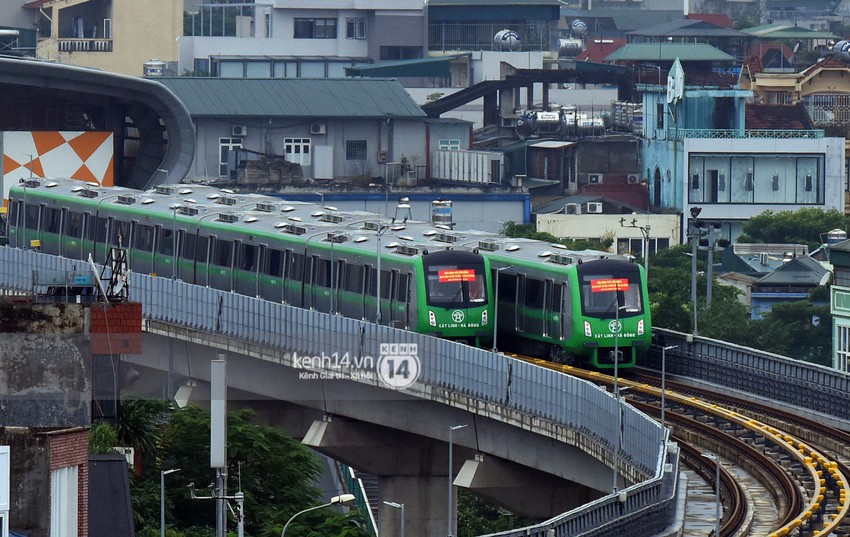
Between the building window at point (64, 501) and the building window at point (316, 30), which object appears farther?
the building window at point (316, 30)

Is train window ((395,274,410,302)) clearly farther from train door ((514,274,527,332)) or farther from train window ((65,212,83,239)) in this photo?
train window ((65,212,83,239))

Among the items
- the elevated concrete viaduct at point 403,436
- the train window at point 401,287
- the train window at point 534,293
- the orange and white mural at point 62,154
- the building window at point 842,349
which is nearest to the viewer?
the elevated concrete viaduct at point 403,436

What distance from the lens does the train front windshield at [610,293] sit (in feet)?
200

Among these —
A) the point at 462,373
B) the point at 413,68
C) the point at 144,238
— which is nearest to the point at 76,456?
the point at 462,373

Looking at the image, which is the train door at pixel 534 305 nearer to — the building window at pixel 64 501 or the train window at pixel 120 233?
the train window at pixel 120 233

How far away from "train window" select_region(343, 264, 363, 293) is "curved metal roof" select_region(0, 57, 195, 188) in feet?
107

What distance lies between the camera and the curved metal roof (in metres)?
95.6

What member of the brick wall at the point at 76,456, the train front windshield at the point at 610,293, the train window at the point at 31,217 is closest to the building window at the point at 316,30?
the train window at the point at 31,217

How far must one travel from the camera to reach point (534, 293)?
6269 cm

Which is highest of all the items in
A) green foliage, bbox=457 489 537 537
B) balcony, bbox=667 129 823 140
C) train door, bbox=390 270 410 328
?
balcony, bbox=667 129 823 140

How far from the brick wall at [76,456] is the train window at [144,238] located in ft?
134

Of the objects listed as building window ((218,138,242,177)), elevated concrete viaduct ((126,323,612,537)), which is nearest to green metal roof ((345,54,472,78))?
building window ((218,138,242,177))

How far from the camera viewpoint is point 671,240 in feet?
436

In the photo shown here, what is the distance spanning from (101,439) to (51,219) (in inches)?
1555
